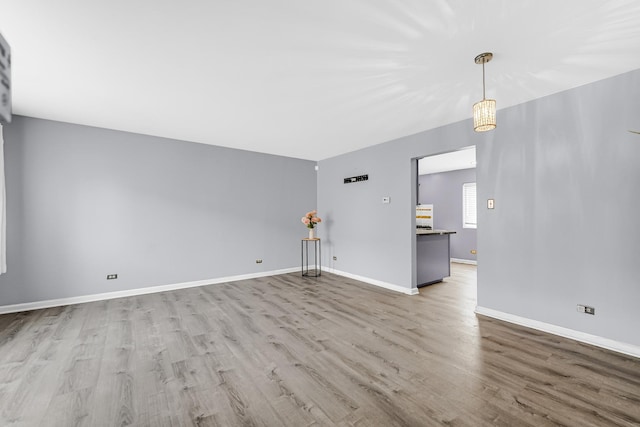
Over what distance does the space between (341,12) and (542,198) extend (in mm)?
2961

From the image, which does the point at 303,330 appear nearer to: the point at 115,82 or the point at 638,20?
the point at 115,82

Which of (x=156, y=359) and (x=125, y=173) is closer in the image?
(x=156, y=359)

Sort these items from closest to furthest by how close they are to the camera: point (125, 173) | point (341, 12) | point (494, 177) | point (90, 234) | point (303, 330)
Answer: point (341, 12) < point (303, 330) < point (494, 177) < point (90, 234) < point (125, 173)

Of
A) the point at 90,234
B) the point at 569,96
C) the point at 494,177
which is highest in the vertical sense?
the point at 569,96

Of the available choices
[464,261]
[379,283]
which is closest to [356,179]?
[379,283]

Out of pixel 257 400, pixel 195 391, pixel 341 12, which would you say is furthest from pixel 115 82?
pixel 257 400

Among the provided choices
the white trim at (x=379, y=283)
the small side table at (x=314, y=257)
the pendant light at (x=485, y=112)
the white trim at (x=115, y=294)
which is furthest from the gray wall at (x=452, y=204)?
the pendant light at (x=485, y=112)

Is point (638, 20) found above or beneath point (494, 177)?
above

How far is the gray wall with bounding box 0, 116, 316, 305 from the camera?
3631 mm

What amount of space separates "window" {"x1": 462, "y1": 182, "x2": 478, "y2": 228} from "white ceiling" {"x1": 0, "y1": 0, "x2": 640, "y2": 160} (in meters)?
4.65

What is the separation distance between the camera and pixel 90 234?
13.1 feet

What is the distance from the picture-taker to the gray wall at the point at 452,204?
7422mm

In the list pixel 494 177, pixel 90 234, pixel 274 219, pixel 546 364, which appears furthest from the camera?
pixel 274 219

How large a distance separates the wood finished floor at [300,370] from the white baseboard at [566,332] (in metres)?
0.12
